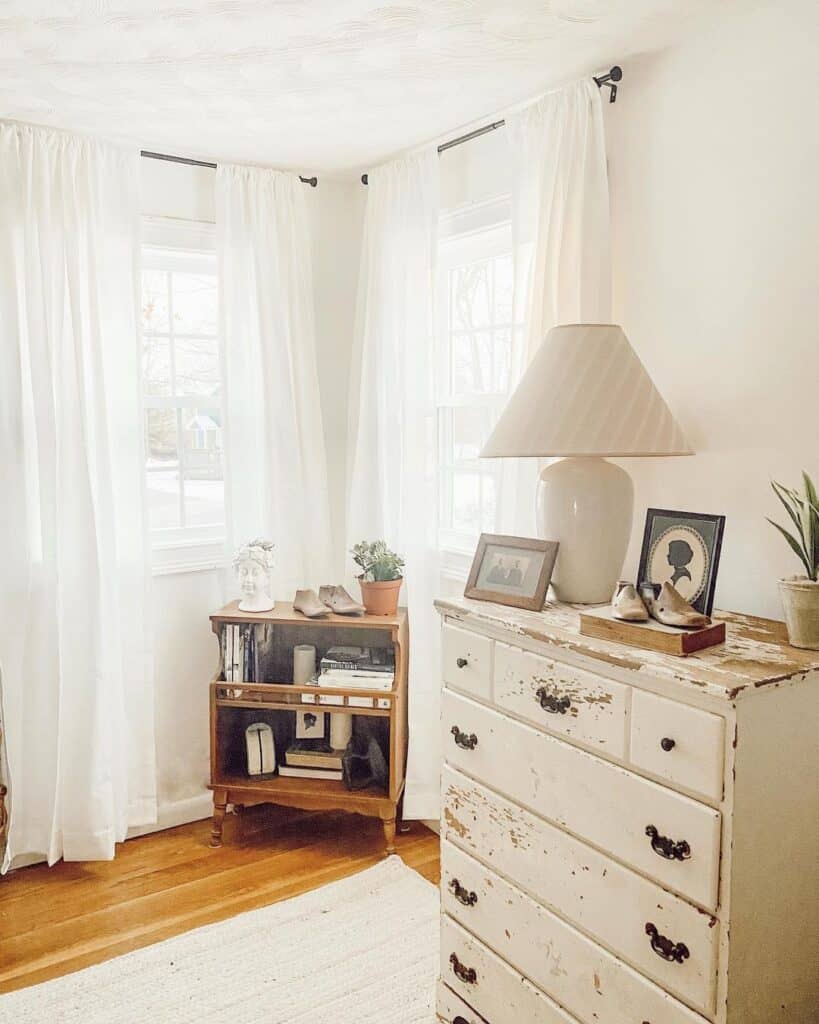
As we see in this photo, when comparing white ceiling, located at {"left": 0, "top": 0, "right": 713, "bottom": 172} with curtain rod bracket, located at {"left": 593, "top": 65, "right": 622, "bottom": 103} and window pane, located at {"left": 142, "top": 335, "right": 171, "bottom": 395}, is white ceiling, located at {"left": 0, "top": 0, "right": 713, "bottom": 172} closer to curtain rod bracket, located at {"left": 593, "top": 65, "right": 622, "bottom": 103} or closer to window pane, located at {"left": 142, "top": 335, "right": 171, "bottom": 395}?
curtain rod bracket, located at {"left": 593, "top": 65, "right": 622, "bottom": 103}

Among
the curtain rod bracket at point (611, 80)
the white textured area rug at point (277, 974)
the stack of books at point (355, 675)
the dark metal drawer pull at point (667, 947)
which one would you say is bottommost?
the white textured area rug at point (277, 974)

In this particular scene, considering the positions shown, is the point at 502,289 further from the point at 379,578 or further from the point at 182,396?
the point at 182,396

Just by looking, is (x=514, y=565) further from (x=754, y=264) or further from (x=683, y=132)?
(x=683, y=132)

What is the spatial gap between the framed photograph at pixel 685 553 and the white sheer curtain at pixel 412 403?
1286mm

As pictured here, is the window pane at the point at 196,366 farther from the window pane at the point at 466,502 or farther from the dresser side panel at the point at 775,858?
the dresser side panel at the point at 775,858

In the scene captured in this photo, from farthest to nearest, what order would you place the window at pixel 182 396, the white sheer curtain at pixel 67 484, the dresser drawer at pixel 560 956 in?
the window at pixel 182 396
the white sheer curtain at pixel 67 484
the dresser drawer at pixel 560 956

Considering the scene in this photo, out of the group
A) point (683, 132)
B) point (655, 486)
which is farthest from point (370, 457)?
point (683, 132)

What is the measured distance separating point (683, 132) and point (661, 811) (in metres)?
1.66

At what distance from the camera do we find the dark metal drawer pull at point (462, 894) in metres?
2.02

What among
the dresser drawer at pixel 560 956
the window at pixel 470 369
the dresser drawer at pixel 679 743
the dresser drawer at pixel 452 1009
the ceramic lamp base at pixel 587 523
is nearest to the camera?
the dresser drawer at pixel 679 743

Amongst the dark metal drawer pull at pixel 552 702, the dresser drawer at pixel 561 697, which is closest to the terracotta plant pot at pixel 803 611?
the dresser drawer at pixel 561 697

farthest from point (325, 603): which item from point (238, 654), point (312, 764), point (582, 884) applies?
point (582, 884)

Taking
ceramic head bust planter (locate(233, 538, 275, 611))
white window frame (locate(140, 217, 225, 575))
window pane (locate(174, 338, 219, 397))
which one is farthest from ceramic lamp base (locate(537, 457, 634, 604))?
window pane (locate(174, 338, 219, 397))

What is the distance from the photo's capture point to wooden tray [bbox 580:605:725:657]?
1.57 m
